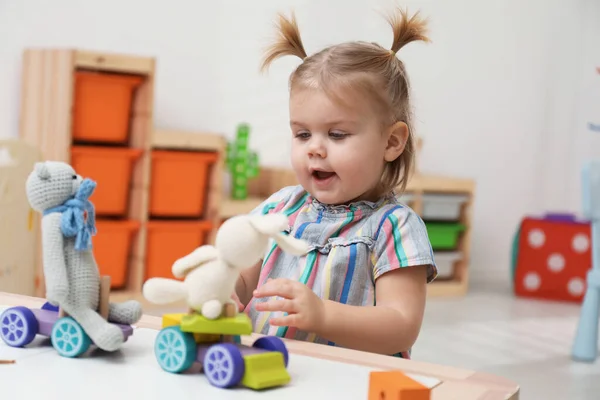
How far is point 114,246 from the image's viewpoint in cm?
247

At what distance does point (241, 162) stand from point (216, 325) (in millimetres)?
2304

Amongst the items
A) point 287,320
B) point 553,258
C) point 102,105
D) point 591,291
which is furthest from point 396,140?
point 553,258

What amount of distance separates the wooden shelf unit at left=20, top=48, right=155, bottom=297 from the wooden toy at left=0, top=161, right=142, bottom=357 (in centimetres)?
172

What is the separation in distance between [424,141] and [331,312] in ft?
9.67

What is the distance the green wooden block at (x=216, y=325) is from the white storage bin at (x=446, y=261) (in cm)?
270

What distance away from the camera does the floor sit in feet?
6.28

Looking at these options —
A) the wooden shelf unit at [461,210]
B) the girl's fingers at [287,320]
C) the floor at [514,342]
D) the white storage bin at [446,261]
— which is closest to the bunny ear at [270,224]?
the girl's fingers at [287,320]

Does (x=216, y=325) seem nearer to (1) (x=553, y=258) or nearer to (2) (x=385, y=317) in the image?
(2) (x=385, y=317)

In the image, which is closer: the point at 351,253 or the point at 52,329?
the point at 52,329

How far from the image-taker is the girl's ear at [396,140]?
878mm

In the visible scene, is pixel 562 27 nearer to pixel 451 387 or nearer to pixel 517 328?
pixel 517 328

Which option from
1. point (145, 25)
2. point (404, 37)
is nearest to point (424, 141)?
point (145, 25)

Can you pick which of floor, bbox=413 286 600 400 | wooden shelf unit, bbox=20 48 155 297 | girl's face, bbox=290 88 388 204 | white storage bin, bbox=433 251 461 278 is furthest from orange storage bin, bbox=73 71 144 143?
girl's face, bbox=290 88 388 204

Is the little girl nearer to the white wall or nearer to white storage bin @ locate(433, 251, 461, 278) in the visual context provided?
the white wall
